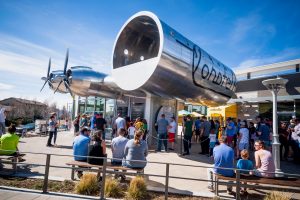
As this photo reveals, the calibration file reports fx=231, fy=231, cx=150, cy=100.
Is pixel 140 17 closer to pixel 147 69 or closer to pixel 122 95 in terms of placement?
pixel 147 69

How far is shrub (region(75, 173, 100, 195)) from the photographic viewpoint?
5.20 metres

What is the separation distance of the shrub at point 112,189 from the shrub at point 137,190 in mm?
306

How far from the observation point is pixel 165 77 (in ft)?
31.4

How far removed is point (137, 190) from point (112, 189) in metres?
0.59

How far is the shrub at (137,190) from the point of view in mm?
4953

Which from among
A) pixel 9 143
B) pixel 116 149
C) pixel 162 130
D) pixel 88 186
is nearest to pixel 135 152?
pixel 116 149

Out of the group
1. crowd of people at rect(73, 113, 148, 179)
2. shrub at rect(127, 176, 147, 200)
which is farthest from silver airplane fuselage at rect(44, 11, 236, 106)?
shrub at rect(127, 176, 147, 200)

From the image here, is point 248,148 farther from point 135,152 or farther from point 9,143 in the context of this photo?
point 9,143

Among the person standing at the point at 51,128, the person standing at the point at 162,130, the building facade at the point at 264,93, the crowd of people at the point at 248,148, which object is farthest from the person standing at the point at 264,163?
the building facade at the point at 264,93

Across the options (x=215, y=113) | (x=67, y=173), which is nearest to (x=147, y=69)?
(x=67, y=173)

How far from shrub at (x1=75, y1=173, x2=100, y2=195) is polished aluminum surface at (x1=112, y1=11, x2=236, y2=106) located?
4997 mm

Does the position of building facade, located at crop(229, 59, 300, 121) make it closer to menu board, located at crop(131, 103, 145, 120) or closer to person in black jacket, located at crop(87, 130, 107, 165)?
menu board, located at crop(131, 103, 145, 120)

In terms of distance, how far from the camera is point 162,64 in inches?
360

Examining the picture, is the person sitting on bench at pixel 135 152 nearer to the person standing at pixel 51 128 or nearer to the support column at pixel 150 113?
the support column at pixel 150 113
